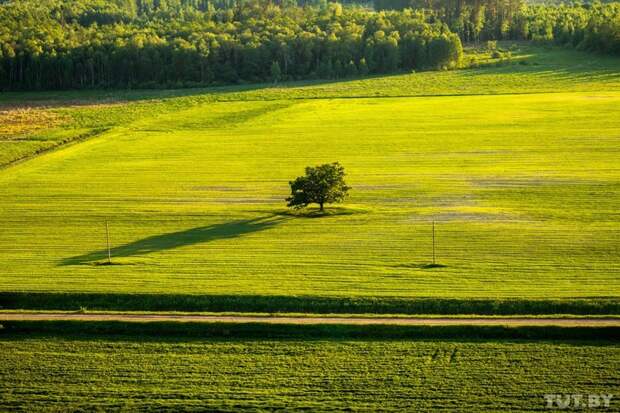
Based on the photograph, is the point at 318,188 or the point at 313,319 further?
the point at 318,188

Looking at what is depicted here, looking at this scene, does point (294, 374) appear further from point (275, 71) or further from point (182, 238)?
point (275, 71)

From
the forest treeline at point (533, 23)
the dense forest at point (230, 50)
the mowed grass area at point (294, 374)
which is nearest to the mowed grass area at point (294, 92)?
the forest treeline at point (533, 23)

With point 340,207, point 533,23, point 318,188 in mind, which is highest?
point 533,23

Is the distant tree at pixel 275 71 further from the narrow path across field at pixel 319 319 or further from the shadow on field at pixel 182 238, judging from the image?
the narrow path across field at pixel 319 319

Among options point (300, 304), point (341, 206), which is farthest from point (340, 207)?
point (300, 304)

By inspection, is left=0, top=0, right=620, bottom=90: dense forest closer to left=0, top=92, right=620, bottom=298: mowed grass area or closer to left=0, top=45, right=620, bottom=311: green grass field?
left=0, top=45, right=620, bottom=311: green grass field

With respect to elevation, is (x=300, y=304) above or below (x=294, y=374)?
above

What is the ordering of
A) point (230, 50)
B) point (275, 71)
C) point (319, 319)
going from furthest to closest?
1. point (230, 50)
2. point (275, 71)
3. point (319, 319)
